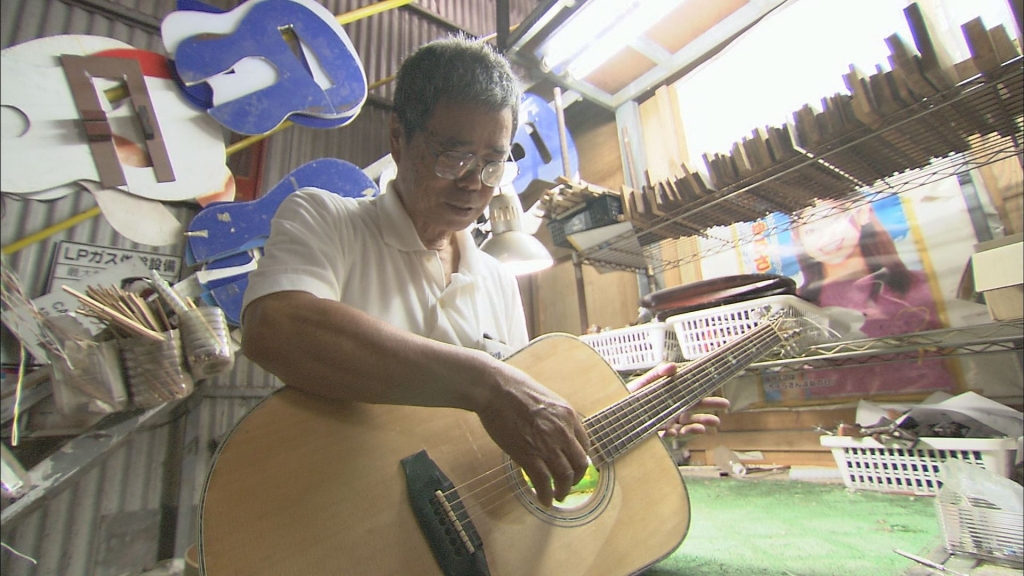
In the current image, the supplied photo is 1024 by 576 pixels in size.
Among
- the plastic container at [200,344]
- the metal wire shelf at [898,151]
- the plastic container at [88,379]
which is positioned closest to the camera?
the plastic container at [88,379]

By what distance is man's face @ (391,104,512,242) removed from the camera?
1.11 meters

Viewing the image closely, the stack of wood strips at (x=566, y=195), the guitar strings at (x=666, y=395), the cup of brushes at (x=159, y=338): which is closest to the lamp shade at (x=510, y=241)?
the stack of wood strips at (x=566, y=195)

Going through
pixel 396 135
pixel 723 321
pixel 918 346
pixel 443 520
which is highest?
pixel 396 135

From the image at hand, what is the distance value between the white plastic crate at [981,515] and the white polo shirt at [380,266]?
122 centimetres

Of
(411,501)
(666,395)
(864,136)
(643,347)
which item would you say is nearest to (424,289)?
(411,501)

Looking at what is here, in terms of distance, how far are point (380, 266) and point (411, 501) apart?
622 mm

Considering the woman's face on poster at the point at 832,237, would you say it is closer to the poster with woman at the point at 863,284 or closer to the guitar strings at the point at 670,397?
the poster with woman at the point at 863,284

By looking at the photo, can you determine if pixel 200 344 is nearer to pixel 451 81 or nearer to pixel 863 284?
pixel 451 81

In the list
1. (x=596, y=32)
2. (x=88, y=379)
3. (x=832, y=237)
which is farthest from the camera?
(x=596, y=32)

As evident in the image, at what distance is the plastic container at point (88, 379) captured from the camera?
0.40 metres

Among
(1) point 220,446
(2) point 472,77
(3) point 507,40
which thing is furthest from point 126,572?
(3) point 507,40

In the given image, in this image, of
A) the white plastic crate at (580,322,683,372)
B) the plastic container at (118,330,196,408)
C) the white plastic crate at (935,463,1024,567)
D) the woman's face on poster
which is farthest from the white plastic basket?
the plastic container at (118,330,196,408)

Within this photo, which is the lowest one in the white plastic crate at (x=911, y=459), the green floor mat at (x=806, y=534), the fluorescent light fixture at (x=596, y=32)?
the green floor mat at (x=806, y=534)

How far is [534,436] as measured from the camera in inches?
31.5
